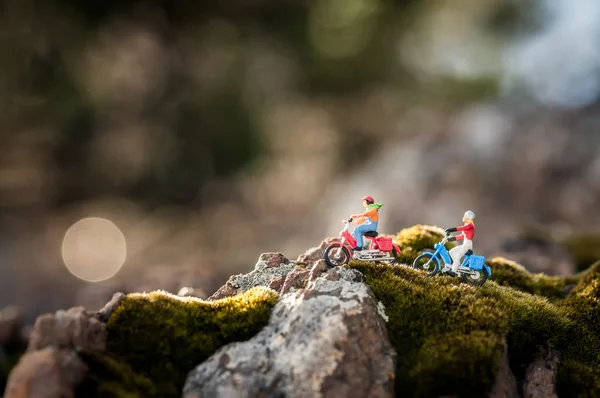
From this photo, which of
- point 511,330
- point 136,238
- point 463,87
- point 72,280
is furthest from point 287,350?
point 463,87

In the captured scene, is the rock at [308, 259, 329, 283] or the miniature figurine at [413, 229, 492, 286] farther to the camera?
the miniature figurine at [413, 229, 492, 286]

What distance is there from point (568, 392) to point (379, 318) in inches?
138

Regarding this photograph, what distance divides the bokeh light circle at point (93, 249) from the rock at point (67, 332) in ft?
99.2

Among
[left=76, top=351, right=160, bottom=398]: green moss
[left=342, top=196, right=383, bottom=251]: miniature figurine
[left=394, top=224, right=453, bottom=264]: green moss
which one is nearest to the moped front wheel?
[left=394, top=224, right=453, bottom=264]: green moss

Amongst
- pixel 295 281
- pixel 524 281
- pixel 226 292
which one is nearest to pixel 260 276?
pixel 226 292

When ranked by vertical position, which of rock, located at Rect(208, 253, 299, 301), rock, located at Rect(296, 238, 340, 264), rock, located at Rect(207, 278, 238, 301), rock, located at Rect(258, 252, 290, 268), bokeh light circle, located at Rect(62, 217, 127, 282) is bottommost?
rock, located at Rect(207, 278, 238, 301)

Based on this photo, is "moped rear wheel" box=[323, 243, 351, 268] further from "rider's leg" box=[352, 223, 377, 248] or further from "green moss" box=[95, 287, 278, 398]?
"green moss" box=[95, 287, 278, 398]

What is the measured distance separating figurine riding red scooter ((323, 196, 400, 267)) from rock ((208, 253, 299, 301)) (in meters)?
1.18

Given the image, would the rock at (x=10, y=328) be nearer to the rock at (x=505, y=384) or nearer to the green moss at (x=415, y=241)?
the green moss at (x=415, y=241)

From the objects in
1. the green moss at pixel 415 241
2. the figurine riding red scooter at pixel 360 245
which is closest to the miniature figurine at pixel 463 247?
the figurine riding red scooter at pixel 360 245

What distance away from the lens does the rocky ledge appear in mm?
7555

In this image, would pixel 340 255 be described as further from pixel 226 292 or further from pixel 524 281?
pixel 524 281

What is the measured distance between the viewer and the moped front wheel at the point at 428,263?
33.7 feet

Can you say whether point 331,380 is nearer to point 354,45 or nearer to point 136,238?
point 136,238
